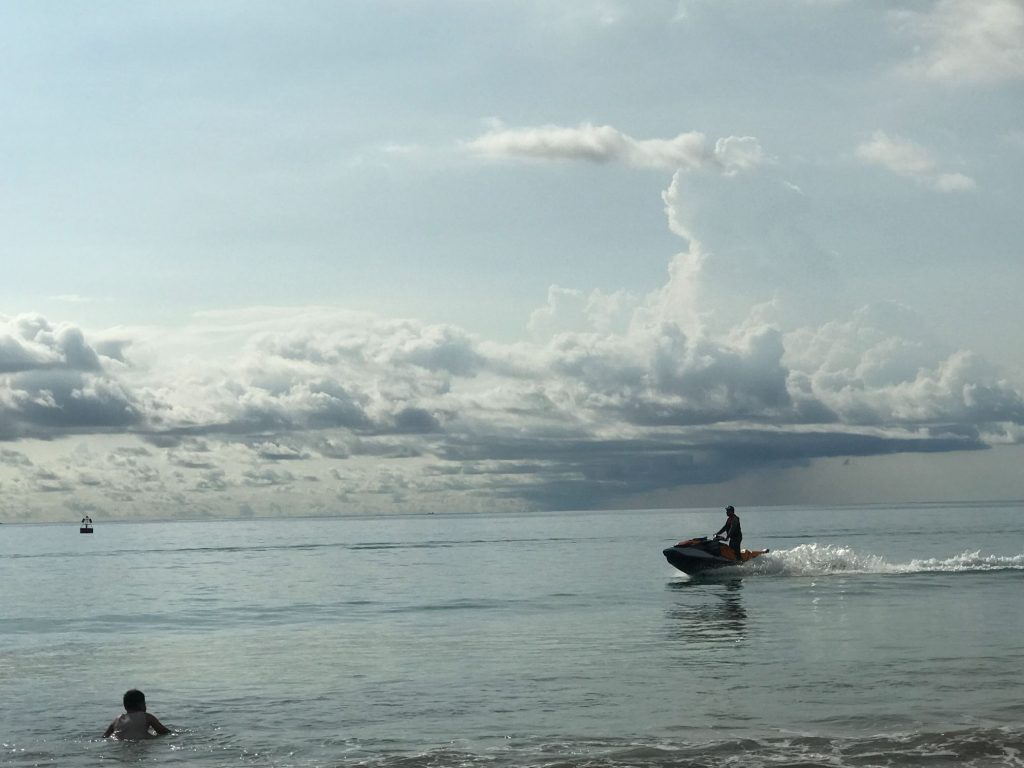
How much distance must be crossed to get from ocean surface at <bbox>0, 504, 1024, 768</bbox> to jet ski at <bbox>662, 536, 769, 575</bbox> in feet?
2.06

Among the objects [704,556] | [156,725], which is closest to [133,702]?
[156,725]

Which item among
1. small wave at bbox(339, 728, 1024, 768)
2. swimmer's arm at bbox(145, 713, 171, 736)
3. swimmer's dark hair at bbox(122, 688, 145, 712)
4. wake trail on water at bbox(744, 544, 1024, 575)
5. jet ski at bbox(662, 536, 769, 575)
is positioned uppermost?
swimmer's dark hair at bbox(122, 688, 145, 712)

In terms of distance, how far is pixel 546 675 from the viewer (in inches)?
901

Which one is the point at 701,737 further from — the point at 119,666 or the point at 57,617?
the point at 57,617

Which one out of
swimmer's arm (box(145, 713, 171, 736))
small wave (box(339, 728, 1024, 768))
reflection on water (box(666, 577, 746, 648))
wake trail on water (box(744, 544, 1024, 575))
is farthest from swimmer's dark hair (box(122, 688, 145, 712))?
wake trail on water (box(744, 544, 1024, 575))

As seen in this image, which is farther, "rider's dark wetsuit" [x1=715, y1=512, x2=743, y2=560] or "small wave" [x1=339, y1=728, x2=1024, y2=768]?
"rider's dark wetsuit" [x1=715, y1=512, x2=743, y2=560]

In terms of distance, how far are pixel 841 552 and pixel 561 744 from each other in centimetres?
3986

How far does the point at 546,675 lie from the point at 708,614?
41.7 ft

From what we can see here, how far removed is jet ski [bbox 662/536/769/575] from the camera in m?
47.7

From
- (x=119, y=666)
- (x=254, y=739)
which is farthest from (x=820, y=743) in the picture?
(x=119, y=666)

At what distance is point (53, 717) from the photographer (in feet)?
65.5

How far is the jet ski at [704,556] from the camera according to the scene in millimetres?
47656

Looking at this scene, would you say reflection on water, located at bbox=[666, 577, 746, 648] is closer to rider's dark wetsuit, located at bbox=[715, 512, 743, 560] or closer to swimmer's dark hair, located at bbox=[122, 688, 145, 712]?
rider's dark wetsuit, located at bbox=[715, 512, 743, 560]

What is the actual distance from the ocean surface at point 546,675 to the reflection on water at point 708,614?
125mm
